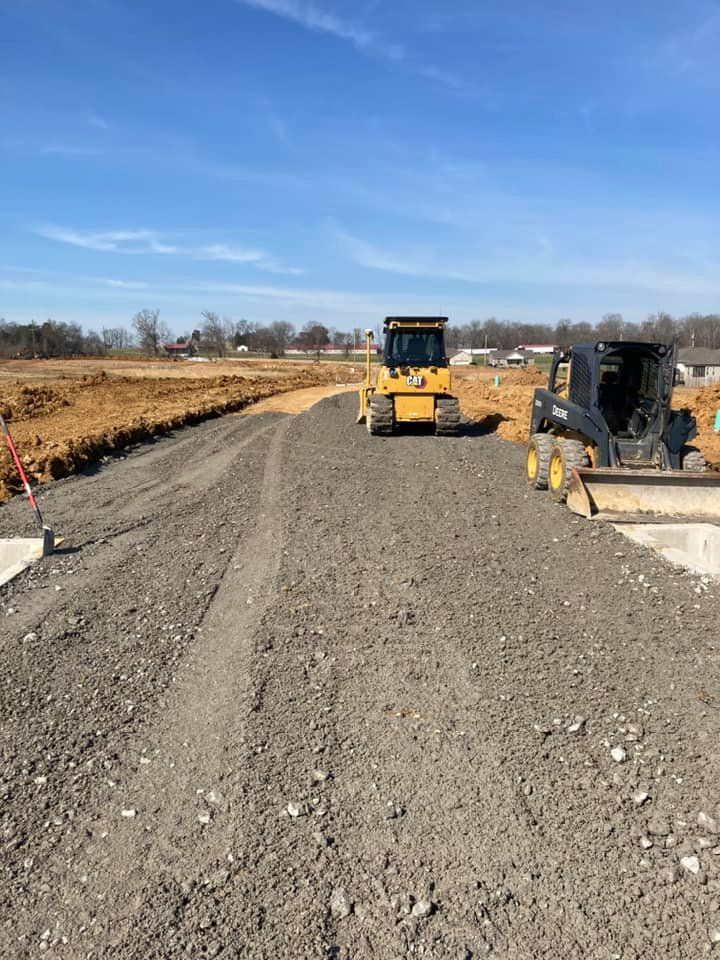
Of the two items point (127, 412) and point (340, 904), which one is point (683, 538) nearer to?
point (340, 904)

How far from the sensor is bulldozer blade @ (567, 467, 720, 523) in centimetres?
893

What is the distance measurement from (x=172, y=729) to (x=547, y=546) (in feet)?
16.0

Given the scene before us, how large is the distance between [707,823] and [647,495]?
642 centimetres

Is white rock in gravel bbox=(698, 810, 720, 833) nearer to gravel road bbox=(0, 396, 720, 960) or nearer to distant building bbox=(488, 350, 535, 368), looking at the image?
gravel road bbox=(0, 396, 720, 960)

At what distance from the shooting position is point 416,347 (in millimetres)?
16438

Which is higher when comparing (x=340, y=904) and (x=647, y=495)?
(x=647, y=495)

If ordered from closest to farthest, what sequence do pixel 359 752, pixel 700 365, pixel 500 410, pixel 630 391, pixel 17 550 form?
1. pixel 359 752
2. pixel 17 550
3. pixel 630 391
4. pixel 500 410
5. pixel 700 365

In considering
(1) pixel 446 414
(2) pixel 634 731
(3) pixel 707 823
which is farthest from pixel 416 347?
(3) pixel 707 823

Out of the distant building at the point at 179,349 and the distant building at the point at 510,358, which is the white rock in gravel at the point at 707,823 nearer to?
the distant building at the point at 510,358

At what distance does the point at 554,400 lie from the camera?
11.1 m

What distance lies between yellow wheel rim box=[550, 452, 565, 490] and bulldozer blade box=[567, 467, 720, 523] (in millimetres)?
776

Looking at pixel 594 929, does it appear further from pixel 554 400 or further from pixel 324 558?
pixel 554 400

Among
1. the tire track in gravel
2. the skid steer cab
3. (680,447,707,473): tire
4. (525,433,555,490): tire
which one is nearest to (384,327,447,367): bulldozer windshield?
the skid steer cab

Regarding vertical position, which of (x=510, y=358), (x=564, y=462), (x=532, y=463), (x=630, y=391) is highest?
(x=630, y=391)
